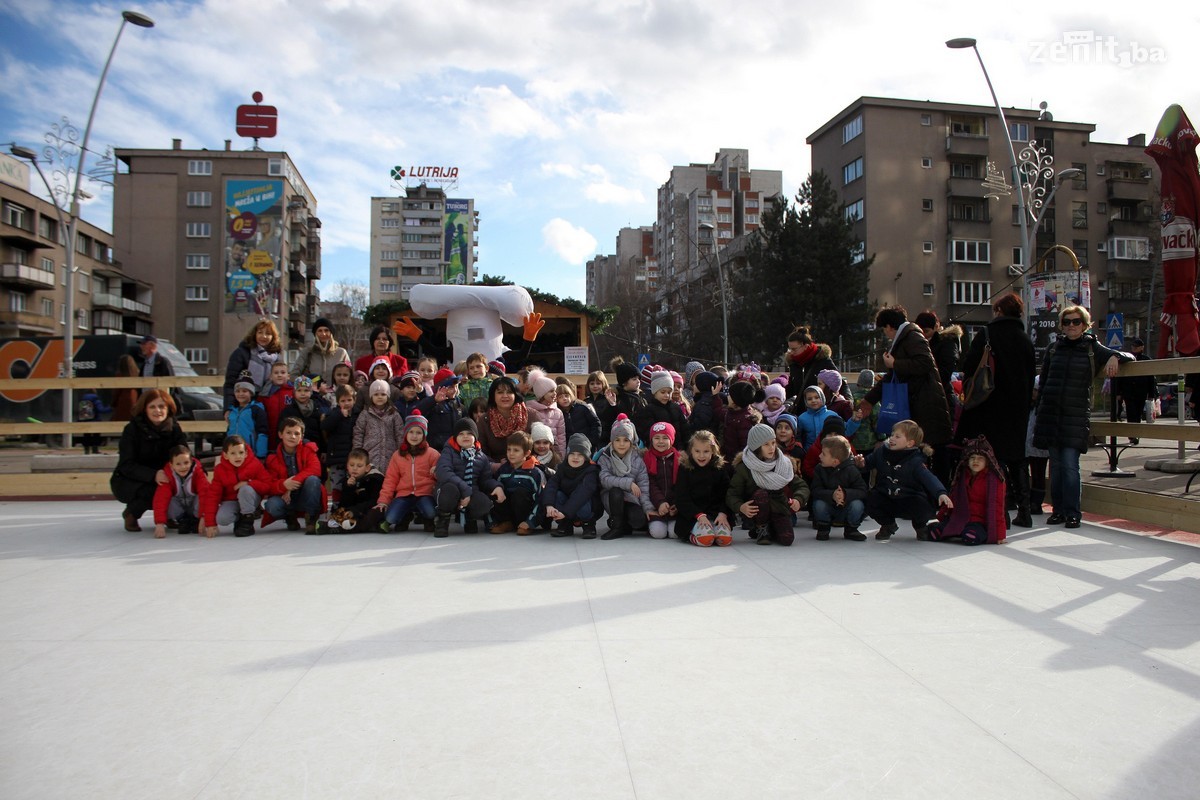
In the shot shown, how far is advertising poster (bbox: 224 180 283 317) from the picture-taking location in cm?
6228

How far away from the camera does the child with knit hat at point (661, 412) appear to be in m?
7.78

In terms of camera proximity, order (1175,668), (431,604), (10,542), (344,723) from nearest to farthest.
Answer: (344,723)
(1175,668)
(431,604)
(10,542)

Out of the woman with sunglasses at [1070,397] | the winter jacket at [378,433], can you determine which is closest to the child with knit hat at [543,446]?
the winter jacket at [378,433]

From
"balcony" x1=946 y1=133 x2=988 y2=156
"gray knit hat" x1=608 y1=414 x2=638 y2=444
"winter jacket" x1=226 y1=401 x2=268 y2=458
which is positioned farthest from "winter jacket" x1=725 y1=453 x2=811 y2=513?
"balcony" x1=946 y1=133 x2=988 y2=156

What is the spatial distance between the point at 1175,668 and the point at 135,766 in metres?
3.97

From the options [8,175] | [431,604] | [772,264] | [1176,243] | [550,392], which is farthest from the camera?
[8,175]

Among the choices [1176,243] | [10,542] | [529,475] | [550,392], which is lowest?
[10,542]

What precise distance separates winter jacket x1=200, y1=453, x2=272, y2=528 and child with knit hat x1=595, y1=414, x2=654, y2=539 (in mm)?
3048

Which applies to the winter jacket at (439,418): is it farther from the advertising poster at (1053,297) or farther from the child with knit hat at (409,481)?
the advertising poster at (1053,297)

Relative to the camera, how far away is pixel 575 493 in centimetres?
673

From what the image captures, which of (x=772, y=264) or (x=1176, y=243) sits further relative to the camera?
(x=772, y=264)

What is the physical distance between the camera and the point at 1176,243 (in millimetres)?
9914

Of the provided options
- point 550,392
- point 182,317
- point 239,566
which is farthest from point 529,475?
point 182,317

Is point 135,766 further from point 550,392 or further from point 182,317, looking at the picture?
point 182,317
